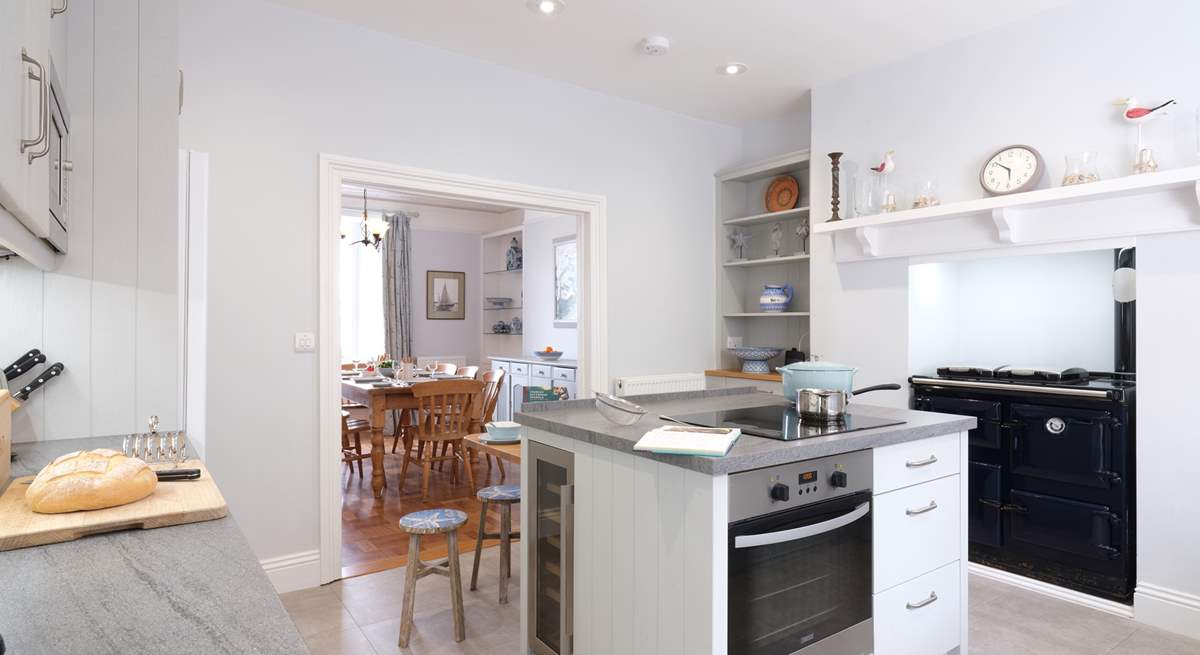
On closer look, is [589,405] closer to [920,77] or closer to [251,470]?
[251,470]

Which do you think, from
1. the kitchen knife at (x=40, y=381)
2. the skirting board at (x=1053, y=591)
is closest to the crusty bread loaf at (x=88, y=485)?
the kitchen knife at (x=40, y=381)

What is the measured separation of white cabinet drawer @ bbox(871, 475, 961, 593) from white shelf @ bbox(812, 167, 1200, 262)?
1.55 metres

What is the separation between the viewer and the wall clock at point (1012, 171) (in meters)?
3.12

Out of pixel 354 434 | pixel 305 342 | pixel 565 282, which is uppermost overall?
pixel 565 282

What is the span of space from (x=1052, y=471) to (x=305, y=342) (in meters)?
3.59

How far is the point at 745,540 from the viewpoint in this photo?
5.20ft

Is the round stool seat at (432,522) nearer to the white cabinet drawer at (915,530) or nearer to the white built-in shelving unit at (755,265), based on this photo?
the white cabinet drawer at (915,530)

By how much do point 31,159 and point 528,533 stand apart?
5.41 ft

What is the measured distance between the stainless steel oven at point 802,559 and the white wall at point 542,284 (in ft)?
15.5

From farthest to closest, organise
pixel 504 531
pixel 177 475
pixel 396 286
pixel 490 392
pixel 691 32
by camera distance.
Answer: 1. pixel 396 286
2. pixel 490 392
3. pixel 691 32
4. pixel 504 531
5. pixel 177 475

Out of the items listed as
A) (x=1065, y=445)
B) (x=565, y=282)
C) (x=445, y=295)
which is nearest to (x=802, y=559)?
(x=1065, y=445)

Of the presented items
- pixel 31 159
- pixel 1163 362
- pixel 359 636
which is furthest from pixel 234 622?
pixel 1163 362

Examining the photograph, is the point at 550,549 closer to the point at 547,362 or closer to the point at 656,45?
the point at 656,45

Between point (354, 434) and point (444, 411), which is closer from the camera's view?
point (444, 411)
